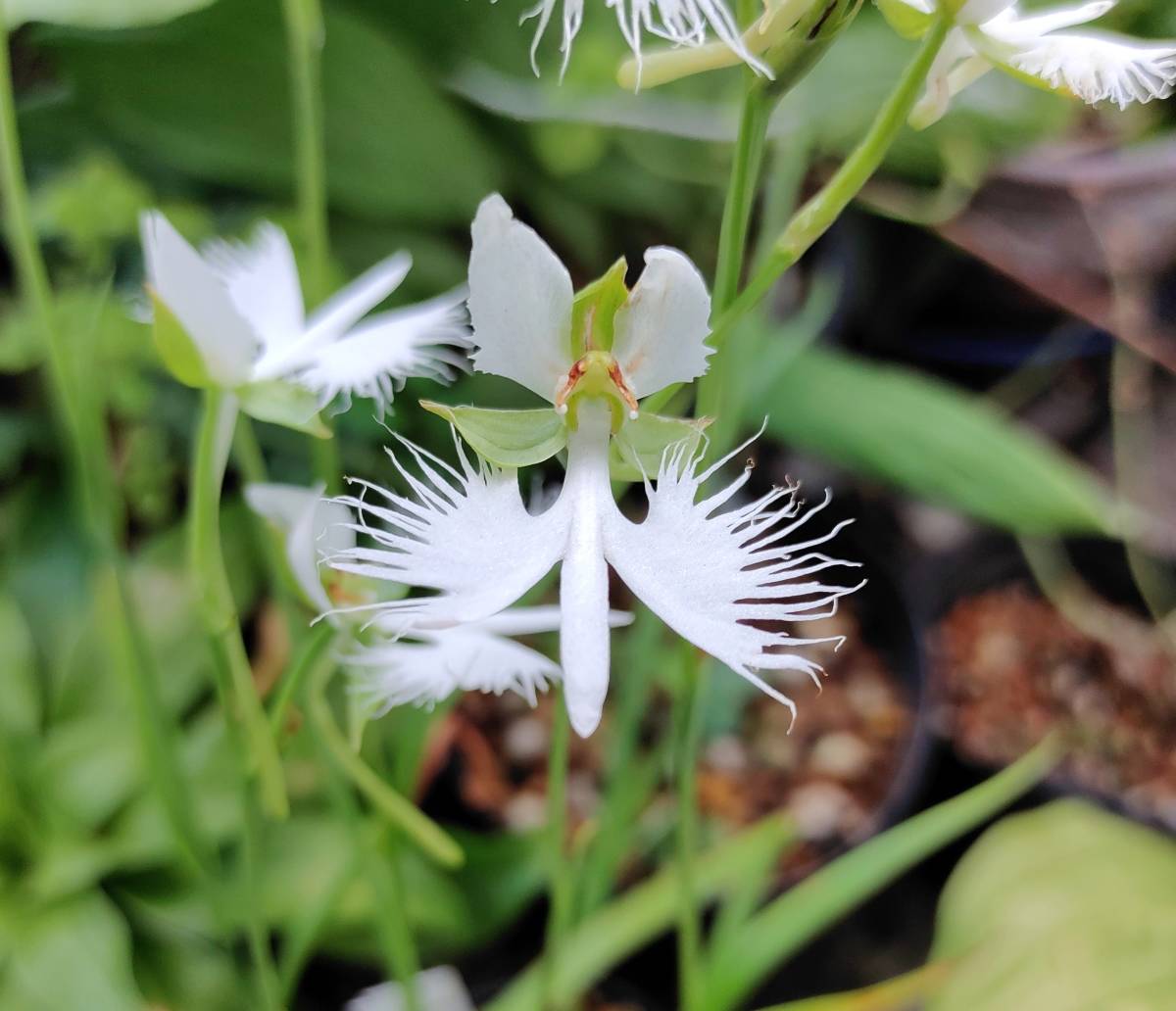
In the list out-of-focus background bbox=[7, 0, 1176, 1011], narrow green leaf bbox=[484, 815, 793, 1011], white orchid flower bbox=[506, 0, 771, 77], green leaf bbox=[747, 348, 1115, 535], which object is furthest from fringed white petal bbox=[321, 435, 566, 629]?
green leaf bbox=[747, 348, 1115, 535]

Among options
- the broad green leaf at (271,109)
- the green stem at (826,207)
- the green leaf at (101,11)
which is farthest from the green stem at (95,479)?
the broad green leaf at (271,109)

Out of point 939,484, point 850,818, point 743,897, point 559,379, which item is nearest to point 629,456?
point 559,379

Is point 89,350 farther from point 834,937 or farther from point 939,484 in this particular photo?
point 834,937

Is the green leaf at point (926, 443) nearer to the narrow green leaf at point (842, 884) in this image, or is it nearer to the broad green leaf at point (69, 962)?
the narrow green leaf at point (842, 884)

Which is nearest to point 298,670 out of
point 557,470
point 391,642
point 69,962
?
point 391,642

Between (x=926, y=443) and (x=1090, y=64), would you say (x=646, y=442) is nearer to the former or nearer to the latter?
(x=1090, y=64)
